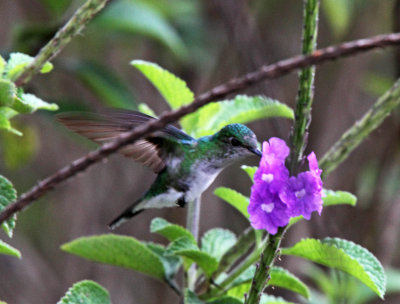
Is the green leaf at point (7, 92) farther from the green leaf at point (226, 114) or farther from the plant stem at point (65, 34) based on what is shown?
the green leaf at point (226, 114)

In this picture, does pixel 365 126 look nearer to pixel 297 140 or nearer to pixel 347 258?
pixel 347 258

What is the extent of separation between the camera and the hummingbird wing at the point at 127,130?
1.25 metres

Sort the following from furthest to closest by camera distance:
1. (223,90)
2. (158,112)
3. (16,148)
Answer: (158,112)
(16,148)
(223,90)

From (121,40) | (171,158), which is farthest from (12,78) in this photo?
(121,40)

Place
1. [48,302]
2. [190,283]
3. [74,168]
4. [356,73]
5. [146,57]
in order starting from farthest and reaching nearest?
1. [146,57]
2. [356,73]
3. [48,302]
4. [190,283]
5. [74,168]

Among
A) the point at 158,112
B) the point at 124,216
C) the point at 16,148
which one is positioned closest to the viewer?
the point at 124,216

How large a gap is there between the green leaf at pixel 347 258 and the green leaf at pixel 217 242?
23 centimetres

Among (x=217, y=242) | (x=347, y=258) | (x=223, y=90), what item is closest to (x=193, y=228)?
(x=217, y=242)

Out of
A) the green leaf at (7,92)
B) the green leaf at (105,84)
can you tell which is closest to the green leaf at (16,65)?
the green leaf at (7,92)

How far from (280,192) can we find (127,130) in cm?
44

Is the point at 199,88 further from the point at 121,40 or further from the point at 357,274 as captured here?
the point at 357,274

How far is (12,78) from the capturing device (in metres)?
1.34

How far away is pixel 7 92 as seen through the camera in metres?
1.20

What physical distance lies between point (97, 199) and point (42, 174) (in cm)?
52
